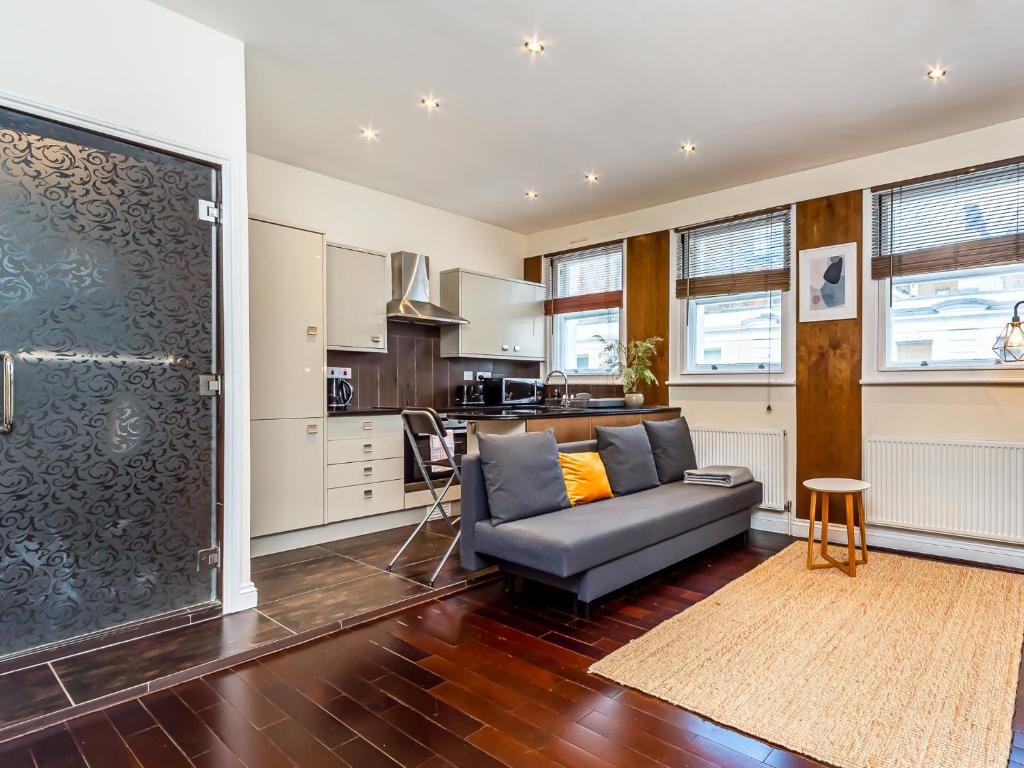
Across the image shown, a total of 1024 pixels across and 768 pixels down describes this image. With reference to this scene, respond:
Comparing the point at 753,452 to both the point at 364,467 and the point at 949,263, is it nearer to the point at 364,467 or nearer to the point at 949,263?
the point at 949,263

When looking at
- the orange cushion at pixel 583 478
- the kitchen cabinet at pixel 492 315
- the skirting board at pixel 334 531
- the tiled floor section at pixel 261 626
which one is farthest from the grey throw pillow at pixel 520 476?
the kitchen cabinet at pixel 492 315

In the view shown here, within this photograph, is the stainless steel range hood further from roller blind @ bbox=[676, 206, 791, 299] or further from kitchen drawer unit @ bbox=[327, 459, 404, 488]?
roller blind @ bbox=[676, 206, 791, 299]

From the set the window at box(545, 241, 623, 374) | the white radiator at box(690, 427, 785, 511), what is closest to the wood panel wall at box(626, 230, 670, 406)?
the window at box(545, 241, 623, 374)

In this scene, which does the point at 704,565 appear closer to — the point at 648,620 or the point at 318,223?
the point at 648,620

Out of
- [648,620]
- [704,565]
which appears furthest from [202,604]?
[704,565]

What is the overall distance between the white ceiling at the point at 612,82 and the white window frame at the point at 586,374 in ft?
3.97

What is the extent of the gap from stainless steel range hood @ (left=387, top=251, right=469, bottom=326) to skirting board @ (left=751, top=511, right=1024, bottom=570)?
325cm

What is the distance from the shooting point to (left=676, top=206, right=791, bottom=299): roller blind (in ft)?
15.4

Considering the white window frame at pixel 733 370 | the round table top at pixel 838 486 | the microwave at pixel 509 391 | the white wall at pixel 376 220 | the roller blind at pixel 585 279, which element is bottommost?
the round table top at pixel 838 486

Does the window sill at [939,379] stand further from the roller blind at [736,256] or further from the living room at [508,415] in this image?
the roller blind at [736,256]

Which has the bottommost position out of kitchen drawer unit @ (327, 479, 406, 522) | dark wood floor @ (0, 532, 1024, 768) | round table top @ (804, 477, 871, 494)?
dark wood floor @ (0, 532, 1024, 768)

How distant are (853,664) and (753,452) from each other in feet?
8.20

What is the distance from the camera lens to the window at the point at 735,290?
4730 millimetres

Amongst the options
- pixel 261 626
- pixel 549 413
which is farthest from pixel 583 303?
pixel 261 626
